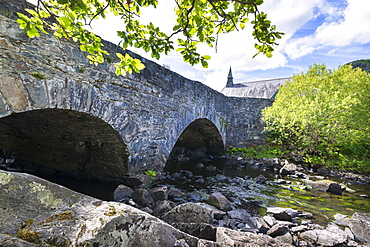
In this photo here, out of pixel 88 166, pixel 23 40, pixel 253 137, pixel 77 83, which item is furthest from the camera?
pixel 253 137

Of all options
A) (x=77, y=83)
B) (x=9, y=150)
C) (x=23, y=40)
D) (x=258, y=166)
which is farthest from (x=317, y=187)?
(x=9, y=150)

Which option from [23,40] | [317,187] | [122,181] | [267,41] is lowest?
[317,187]

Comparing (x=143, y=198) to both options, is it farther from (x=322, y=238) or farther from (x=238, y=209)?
(x=322, y=238)

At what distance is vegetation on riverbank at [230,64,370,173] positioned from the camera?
7.27m

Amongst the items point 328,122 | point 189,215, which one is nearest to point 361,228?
point 189,215

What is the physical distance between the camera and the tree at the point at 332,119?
726 centimetres

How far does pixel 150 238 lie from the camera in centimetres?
117

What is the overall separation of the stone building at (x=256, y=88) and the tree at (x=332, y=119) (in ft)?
46.9

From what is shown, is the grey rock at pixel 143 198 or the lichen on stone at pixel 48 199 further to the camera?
the grey rock at pixel 143 198

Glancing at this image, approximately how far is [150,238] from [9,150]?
682 cm

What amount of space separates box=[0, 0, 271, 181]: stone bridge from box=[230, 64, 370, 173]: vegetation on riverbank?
3875 millimetres

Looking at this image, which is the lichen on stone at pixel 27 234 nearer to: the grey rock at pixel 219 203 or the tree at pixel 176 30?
the tree at pixel 176 30

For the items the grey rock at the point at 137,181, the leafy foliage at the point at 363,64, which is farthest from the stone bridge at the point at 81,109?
the leafy foliage at the point at 363,64

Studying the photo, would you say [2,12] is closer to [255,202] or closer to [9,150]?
[255,202]
